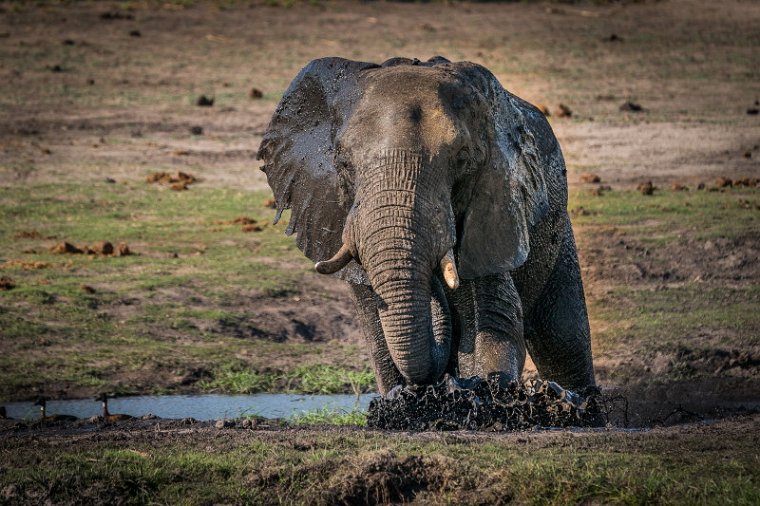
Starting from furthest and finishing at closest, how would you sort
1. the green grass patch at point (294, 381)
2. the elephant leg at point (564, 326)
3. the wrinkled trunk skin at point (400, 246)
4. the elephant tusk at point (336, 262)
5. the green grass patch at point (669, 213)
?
the green grass patch at point (669, 213), the green grass patch at point (294, 381), the elephant leg at point (564, 326), the elephant tusk at point (336, 262), the wrinkled trunk skin at point (400, 246)

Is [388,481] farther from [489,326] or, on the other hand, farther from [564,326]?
[564,326]

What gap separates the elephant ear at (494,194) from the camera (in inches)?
290

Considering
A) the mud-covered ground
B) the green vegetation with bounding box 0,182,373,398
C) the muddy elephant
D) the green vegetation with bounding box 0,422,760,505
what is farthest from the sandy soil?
the green vegetation with bounding box 0,422,760,505

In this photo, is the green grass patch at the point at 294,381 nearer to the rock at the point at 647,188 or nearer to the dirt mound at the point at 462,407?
the dirt mound at the point at 462,407

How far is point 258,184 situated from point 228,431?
27.5 ft

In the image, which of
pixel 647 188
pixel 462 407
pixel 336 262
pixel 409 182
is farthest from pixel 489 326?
pixel 647 188

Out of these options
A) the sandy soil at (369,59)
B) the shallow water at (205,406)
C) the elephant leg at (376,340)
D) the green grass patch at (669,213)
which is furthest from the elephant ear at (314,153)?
the green grass patch at (669,213)

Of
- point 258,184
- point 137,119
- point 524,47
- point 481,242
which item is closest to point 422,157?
point 481,242

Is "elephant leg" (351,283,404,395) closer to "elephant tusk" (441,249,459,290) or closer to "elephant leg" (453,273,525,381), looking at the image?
"elephant leg" (453,273,525,381)

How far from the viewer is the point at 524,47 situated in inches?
918

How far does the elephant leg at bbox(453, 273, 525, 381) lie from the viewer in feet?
24.7

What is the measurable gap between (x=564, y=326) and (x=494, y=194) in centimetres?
169

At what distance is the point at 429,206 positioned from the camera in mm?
6836

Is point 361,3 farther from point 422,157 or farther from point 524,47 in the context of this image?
point 422,157
